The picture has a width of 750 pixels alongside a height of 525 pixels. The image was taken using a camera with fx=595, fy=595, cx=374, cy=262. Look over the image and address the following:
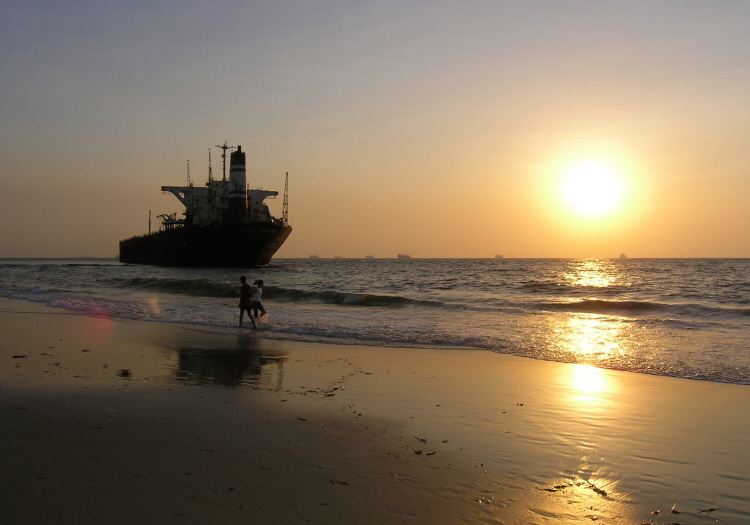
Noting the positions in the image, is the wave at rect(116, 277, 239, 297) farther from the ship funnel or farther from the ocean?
the ship funnel

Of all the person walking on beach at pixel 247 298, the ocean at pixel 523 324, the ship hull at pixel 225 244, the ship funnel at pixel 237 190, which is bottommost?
the ocean at pixel 523 324

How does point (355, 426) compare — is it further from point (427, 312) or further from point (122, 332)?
point (427, 312)

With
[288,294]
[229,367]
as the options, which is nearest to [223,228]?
[288,294]

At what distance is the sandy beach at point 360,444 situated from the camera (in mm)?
4375

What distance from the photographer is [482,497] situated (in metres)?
4.70

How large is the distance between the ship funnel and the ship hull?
3138mm

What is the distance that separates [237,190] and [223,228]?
5.52 meters

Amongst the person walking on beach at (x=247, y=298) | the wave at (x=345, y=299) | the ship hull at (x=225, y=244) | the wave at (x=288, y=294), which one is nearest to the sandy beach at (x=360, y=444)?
the person walking on beach at (x=247, y=298)

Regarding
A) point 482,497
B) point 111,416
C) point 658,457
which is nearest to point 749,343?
point 658,457

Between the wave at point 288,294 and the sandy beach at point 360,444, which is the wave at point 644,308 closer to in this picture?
the wave at point 288,294

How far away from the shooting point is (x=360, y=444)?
596 cm

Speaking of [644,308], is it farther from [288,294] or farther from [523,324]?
[288,294]

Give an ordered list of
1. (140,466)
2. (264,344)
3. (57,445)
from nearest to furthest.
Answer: (140,466), (57,445), (264,344)

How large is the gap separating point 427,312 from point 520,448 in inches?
735
